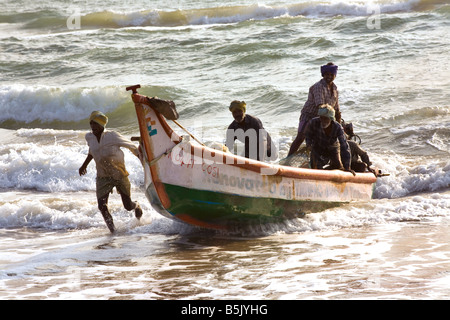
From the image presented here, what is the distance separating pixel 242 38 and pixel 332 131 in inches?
553

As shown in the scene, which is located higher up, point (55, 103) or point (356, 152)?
point (356, 152)

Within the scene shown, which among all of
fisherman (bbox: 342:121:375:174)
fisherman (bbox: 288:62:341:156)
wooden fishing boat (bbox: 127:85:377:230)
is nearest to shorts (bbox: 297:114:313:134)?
fisherman (bbox: 288:62:341:156)

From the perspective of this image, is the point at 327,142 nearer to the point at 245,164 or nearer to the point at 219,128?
the point at 245,164

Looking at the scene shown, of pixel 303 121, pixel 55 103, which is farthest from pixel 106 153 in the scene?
pixel 55 103

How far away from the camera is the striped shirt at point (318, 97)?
891 centimetres

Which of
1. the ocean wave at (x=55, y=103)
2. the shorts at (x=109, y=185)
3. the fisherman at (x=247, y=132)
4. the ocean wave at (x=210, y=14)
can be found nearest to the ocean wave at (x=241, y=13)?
the ocean wave at (x=210, y=14)

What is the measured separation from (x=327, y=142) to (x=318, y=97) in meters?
0.90

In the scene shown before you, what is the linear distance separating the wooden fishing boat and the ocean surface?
298mm

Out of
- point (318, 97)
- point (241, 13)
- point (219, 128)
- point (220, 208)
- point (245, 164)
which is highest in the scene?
point (241, 13)

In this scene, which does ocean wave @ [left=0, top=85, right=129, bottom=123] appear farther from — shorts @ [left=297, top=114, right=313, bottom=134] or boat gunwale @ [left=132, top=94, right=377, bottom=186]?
boat gunwale @ [left=132, top=94, right=377, bottom=186]

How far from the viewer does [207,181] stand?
7273 millimetres

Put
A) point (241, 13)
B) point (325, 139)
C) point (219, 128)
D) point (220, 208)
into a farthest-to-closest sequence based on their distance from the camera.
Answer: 1. point (241, 13)
2. point (219, 128)
3. point (325, 139)
4. point (220, 208)

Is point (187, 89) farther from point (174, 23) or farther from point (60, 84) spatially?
point (174, 23)
